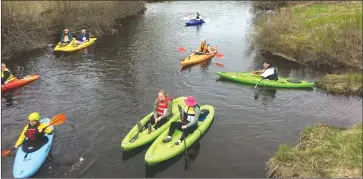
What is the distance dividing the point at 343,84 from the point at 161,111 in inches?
303

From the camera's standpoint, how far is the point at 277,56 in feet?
62.1

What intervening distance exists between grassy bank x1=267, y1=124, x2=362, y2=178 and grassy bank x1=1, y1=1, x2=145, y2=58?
14.9 metres

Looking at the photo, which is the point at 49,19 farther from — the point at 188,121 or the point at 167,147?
the point at 167,147

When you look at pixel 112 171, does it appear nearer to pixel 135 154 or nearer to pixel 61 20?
pixel 135 154

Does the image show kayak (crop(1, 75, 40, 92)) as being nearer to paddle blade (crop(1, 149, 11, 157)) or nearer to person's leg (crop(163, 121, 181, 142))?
paddle blade (crop(1, 149, 11, 157))

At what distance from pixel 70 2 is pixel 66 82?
11.6 metres

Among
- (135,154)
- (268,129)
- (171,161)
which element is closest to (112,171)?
(135,154)

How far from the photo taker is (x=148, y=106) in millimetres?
12812

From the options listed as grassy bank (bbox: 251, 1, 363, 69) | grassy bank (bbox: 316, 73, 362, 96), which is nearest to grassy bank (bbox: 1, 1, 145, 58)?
grassy bank (bbox: 251, 1, 363, 69)

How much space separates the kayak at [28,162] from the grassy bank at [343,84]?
1048cm

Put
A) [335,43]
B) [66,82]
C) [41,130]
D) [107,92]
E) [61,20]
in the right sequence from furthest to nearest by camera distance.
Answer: [61,20]
[335,43]
[66,82]
[107,92]
[41,130]

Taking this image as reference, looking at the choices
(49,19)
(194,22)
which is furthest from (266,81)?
(49,19)

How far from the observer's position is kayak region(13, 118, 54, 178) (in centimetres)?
828

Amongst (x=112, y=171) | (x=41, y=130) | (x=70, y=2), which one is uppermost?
(x=70, y=2)
